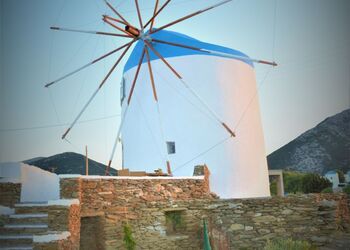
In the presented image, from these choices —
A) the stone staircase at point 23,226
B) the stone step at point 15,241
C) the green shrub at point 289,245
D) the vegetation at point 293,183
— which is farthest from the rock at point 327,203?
the vegetation at point 293,183

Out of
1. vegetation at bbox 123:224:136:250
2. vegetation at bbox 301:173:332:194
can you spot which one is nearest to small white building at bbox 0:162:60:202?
vegetation at bbox 123:224:136:250

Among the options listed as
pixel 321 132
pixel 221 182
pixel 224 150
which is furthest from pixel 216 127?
pixel 321 132

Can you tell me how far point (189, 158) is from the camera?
489 inches

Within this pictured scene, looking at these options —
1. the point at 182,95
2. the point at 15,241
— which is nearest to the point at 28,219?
the point at 15,241

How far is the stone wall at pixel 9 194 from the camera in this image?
23.9 feet

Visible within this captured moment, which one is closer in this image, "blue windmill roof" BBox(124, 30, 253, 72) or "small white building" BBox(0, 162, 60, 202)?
"small white building" BBox(0, 162, 60, 202)

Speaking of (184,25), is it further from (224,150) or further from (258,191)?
(258,191)

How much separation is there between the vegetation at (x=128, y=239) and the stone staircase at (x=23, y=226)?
→ 6.95 feet

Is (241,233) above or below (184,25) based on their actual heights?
below

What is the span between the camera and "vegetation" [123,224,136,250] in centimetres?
820

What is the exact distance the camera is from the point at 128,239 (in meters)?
8.21

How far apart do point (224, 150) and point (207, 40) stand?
17.8 feet

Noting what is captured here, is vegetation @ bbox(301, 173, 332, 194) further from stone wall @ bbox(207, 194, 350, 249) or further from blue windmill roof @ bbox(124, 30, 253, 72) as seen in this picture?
stone wall @ bbox(207, 194, 350, 249)

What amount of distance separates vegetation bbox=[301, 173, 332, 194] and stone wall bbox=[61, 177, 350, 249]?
25198 mm
